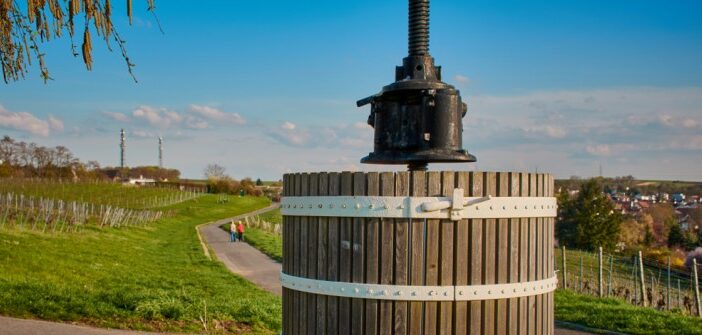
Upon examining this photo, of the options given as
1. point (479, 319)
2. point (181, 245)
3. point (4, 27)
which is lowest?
point (181, 245)

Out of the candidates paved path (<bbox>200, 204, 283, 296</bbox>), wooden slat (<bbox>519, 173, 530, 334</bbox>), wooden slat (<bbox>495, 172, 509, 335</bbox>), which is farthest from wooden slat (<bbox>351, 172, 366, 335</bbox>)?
paved path (<bbox>200, 204, 283, 296</bbox>)

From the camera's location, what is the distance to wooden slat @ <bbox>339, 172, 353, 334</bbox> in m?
4.34

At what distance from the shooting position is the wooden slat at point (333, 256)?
173 inches

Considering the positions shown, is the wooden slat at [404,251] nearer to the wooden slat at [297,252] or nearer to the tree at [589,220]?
the wooden slat at [297,252]

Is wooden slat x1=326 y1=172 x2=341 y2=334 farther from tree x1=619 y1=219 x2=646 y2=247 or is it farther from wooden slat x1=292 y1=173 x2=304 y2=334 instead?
tree x1=619 y1=219 x2=646 y2=247

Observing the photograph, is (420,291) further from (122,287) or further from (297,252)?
(122,287)

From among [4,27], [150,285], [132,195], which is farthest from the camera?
[132,195]

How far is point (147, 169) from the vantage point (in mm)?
136250

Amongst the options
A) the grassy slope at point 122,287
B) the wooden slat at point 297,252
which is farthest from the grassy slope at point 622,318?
the wooden slat at point 297,252

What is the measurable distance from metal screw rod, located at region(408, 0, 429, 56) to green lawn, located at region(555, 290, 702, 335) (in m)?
8.22

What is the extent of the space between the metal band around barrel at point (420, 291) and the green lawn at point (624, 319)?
777 centimetres

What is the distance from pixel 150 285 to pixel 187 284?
120 cm

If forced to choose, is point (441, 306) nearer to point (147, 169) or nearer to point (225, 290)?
point (225, 290)

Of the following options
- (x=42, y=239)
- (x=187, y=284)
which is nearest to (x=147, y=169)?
(x=42, y=239)
